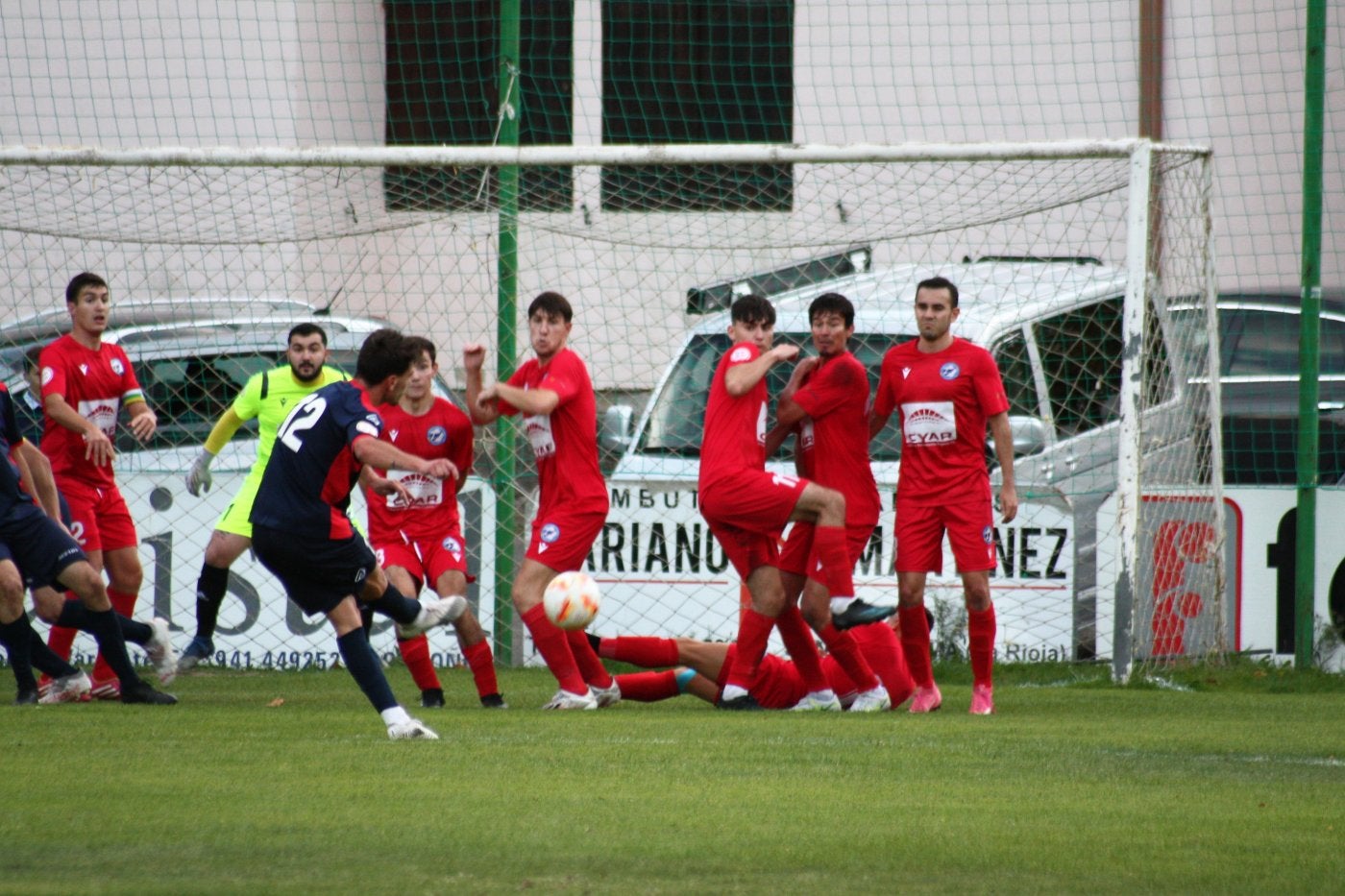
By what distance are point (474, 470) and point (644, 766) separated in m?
5.23

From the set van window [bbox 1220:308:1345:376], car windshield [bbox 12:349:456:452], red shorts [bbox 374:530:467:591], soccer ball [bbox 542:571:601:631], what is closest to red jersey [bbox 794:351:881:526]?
soccer ball [bbox 542:571:601:631]

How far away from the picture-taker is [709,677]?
8.68 meters

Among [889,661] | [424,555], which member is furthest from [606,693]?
[889,661]

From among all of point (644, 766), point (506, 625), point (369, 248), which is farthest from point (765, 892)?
point (369, 248)

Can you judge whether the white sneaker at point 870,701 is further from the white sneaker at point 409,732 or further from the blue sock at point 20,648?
the blue sock at point 20,648

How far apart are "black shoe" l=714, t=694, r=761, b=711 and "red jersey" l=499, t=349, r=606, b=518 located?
1.07 meters

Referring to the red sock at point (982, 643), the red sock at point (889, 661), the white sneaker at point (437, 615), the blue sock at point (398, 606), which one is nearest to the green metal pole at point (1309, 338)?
the red sock at point (982, 643)

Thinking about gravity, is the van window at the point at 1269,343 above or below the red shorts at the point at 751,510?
above

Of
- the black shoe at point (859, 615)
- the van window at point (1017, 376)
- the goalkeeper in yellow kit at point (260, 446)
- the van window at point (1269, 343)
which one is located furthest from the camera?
the van window at point (1269, 343)

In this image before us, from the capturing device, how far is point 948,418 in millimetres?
8359

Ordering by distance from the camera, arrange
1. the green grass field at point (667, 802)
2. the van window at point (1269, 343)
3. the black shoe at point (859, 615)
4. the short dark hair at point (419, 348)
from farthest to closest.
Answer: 1. the van window at point (1269, 343)
2. the black shoe at point (859, 615)
3. the short dark hair at point (419, 348)
4. the green grass field at point (667, 802)

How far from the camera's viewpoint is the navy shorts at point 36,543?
26.0ft

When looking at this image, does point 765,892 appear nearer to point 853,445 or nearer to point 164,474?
point 853,445

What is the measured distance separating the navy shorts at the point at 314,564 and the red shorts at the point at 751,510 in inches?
74.2
